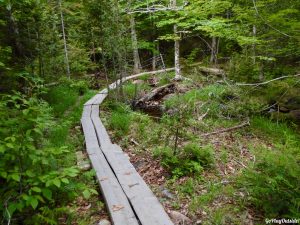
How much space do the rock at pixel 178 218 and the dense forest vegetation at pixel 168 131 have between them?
131 mm

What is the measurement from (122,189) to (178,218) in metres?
1.08

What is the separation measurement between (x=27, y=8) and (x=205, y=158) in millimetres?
9684

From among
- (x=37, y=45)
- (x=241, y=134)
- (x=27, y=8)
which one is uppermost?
(x=27, y=8)

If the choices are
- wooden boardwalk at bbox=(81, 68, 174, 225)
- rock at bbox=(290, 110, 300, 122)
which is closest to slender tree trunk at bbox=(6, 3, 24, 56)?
wooden boardwalk at bbox=(81, 68, 174, 225)

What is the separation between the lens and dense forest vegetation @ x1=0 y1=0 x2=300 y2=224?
11.6 feet

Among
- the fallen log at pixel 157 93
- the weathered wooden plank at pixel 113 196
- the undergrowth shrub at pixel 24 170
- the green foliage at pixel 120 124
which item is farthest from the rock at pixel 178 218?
the fallen log at pixel 157 93

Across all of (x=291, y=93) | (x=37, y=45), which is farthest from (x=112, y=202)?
(x=37, y=45)

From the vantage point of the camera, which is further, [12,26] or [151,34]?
[151,34]

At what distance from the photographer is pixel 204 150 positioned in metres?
5.86

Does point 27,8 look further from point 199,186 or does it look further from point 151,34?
point 151,34

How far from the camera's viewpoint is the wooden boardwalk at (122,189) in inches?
151

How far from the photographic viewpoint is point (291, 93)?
9.31 metres

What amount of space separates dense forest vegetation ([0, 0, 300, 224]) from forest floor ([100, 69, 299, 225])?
26 mm

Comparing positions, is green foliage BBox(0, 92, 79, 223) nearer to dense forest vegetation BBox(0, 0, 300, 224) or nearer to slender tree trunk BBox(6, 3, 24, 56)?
dense forest vegetation BBox(0, 0, 300, 224)
